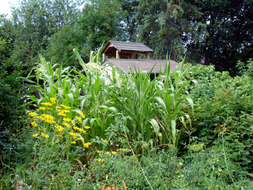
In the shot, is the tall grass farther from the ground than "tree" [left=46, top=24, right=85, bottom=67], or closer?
closer

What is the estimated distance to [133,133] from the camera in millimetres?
2734

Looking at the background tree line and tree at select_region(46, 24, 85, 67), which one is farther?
tree at select_region(46, 24, 85, 67)

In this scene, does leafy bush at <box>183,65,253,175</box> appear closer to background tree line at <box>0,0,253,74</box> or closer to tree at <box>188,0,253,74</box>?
background tree line at <box>0,0,253,74</box>

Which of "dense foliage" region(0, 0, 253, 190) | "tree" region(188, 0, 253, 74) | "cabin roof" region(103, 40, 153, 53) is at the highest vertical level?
"tree" region(188, 0, 253, 74)

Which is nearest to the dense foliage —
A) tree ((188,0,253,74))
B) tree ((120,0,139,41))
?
tree ((188,0,253,74))

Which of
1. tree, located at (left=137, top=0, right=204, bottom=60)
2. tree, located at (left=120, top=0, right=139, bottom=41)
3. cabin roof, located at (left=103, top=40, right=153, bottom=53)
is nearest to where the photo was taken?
cabin roof, located at (left=103, top=40, right=153, bottom=53)

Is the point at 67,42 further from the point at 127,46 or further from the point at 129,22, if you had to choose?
the point at 127,46

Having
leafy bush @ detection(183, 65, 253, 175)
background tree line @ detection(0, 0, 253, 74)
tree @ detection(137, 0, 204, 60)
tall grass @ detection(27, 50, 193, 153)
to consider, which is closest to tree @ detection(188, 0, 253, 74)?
background tree line @ detection(0, 0, 253, 74)

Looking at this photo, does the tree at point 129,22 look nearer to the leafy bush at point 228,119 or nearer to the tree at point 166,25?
the tree at point 166,25

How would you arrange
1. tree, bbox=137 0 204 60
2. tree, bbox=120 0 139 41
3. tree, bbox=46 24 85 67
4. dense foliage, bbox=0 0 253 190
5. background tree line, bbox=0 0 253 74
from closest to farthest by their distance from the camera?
1. dense foliage, bbox=0 0 253 190
2. tree, bbox=137 0 204 60
3. background tree line, bbox=0 0 253 74
4. tree, bbox=46 24 85 67
5. tree, bbox=120 0 139 41

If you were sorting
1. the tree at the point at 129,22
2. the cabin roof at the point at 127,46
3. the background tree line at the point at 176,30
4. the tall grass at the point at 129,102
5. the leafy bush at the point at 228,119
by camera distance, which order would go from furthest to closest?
the tree at the point at 129,22 < the background tree line at the point at 176,30 < the cabin roof at the point at 127,46 < the tall grass at the point at 129,102 < the leafy bush at the point at 228,119

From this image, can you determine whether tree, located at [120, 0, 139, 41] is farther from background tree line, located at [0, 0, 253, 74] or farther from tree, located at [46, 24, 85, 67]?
tree, located at [46, 24, 85, 67]

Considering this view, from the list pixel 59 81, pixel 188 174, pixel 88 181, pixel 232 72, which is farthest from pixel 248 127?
pixel 232 72

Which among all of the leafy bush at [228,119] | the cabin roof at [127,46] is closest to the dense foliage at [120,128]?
the leafy bush at [228,119]
